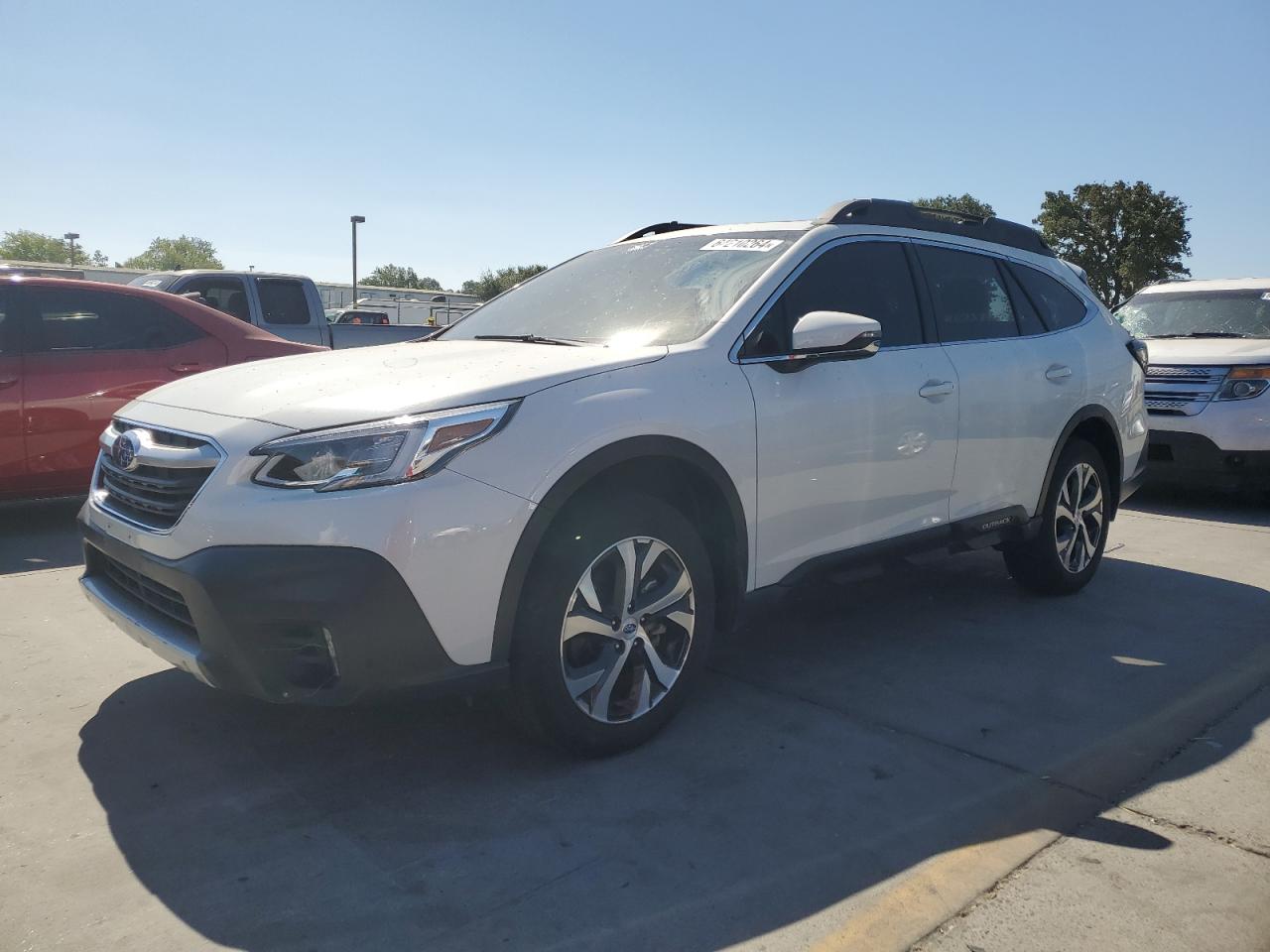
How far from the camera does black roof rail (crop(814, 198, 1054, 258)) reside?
4438 mm

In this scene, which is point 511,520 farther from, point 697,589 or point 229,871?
point 229,871

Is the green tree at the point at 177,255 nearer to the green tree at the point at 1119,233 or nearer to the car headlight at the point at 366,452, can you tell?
the green tree at the point at 1119,233

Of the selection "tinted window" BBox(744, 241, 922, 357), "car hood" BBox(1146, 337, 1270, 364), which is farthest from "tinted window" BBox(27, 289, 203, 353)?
"car hood" BBox(1146, 337, 1270, 364)

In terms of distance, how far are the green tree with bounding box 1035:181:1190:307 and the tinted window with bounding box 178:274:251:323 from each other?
132ft

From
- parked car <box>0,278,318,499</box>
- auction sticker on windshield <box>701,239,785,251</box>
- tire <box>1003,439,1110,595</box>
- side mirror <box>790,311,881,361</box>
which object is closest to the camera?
side mirror <box>790,311,881,361</box>

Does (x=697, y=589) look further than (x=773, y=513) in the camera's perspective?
No

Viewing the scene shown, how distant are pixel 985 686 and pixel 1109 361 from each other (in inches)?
89.8

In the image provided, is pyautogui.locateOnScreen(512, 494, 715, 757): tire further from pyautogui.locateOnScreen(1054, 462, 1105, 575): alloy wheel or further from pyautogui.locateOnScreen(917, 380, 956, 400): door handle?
pyautogui.locateOnScreen(1054, 462, 1105, 575): alloy wheel

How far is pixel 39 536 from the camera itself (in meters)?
6.48

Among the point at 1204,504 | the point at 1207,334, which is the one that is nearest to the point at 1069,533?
the point at 1204,504

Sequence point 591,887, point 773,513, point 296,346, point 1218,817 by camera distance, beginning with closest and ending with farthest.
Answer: point 591,887 → point 1218,817 → point 773,513 → point 296,346

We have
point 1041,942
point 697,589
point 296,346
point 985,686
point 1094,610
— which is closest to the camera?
point 1041,942

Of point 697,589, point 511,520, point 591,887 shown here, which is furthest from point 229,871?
point 697,589

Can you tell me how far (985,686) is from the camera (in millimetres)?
4164
